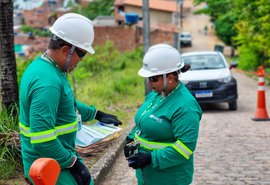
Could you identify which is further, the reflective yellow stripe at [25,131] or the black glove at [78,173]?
the black glove at [78,173]

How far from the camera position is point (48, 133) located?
312 centimetres

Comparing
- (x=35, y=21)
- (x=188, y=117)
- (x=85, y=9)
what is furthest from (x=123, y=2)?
(x=188, y=117)

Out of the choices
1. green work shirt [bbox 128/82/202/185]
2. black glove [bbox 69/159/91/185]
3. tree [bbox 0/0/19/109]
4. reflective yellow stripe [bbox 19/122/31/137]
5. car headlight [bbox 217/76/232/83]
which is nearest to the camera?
reflective yellow stripe [bbox 19/122/31/137]

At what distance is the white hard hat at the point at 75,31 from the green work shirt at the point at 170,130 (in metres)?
0.70

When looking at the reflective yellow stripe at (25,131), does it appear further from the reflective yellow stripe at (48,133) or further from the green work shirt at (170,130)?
the green work shirt at (170,130)

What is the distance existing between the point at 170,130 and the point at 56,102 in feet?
3.01

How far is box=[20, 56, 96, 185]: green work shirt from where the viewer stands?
3111 mm

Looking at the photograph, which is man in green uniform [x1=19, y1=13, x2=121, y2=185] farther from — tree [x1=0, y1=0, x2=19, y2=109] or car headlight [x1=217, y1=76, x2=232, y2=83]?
car headlight [x1=217, y1=76, x2=232, y2=83]

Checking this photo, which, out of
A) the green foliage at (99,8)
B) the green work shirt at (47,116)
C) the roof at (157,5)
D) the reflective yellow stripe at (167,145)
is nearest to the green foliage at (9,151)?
the reflective yellow stripe at (167,145)

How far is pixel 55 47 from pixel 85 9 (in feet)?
246

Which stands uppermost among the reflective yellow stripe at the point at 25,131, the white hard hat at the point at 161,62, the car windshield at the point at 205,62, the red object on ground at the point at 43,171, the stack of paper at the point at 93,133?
the white hard hat at the point at 161,62

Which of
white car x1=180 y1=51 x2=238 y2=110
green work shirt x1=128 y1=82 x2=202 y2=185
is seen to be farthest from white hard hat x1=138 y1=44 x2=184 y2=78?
white car x1=180 y1=51 x2=238 y2=110

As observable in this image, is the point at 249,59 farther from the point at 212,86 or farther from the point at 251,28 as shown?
the point at 212,86

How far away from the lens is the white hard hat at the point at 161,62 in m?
3.70
